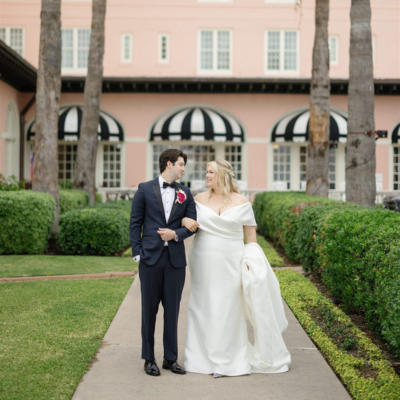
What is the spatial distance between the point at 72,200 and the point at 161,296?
430 inches

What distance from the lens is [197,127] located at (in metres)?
23.9

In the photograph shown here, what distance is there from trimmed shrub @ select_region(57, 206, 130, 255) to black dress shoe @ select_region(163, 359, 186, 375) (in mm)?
7527

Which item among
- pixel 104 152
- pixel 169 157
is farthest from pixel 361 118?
pixel 104 152

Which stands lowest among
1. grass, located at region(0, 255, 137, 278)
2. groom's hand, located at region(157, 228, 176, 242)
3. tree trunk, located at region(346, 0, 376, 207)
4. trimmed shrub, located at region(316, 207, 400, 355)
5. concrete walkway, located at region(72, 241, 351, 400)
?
concrete walkway, located at region(72, 241, 351, 400)

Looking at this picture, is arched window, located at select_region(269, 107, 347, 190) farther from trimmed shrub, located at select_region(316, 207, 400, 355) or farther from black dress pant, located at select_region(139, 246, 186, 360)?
black dress pant, located at select_region(139, 246, 186, 360)

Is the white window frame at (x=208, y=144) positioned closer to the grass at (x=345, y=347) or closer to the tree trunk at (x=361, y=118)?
the tree trunk at (x=361, y=118)

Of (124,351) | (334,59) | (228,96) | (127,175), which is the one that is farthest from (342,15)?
(124,351)

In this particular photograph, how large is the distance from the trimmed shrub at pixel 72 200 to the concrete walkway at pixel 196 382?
30.7 feet

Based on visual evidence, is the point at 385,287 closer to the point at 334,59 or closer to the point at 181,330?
the point at 181,330

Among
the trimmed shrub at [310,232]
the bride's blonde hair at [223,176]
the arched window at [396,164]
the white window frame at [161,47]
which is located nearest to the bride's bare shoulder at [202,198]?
the bride's blonde hair at [223,176]

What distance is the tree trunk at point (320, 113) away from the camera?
1449 cm

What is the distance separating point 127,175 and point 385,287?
20678 millimetres

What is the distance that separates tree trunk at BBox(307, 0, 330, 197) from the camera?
47.5 ft

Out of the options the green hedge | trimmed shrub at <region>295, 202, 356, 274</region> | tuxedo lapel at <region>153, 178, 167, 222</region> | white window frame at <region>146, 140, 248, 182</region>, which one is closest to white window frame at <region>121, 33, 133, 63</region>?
white window frame at <region>146, 140, 248, 182</region>
